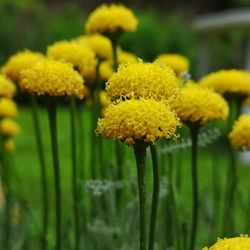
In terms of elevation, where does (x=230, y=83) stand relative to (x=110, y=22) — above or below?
below

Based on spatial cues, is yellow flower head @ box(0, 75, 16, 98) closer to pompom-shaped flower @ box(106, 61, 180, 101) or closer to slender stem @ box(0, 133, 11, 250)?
slender stem @ box(0, 133, 11, 250)

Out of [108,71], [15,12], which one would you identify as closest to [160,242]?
[108,71]

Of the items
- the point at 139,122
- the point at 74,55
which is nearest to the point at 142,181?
the point at 139,122

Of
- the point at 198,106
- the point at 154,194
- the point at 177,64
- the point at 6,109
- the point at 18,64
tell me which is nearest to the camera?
the point at 154,194

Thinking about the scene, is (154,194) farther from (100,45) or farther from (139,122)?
(100,45)

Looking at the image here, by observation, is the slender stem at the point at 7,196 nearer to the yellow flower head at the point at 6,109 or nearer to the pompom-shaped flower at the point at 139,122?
the yellow flower head at the point at 6,109

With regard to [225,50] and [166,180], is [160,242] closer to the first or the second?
[166,180]

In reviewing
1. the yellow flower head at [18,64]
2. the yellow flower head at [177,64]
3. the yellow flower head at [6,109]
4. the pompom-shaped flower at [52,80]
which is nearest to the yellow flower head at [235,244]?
the pompom-shaped flower at [52,80]

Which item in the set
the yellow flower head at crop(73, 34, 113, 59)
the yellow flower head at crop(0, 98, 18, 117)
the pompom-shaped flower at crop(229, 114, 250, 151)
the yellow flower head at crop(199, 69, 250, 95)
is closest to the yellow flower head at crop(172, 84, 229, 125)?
the pompom-shaped flower at crop(229, 114, 250, 151)

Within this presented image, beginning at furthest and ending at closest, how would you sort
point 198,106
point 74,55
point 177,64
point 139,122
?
point 177,64
point 74,55
point 198,106
point 139,122
